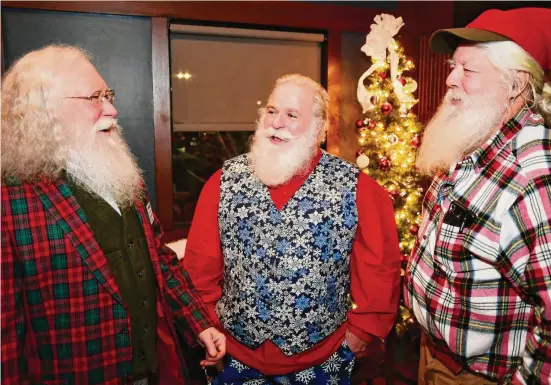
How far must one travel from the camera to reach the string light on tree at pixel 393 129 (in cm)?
371

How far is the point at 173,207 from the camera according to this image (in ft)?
13.1

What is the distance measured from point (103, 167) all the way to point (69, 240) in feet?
0.96

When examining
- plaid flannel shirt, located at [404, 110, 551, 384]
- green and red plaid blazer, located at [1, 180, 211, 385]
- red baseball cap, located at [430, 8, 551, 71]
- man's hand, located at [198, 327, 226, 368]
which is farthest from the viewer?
man's hand, located at [198, 327, 226, 368]

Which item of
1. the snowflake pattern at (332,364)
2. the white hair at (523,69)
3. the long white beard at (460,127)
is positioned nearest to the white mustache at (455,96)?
the long white beard at (460,127)

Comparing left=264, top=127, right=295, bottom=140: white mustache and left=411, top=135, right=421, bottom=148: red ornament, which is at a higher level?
left=264, top=127, right=295, bottom=140: white mustache

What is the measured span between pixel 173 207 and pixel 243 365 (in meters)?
2.27

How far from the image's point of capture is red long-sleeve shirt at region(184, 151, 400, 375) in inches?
75.1

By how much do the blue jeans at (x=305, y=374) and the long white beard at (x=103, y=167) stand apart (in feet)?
2.97

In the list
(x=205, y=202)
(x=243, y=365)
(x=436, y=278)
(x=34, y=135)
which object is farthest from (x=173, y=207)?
(x=436, y=278)

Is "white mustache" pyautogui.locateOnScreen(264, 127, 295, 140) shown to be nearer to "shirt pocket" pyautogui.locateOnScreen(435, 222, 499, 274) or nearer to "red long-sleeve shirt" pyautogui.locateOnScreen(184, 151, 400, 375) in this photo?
"red long-sleeve shirt" pyautogui.locateOnScreen(184, 151, 400, 375)

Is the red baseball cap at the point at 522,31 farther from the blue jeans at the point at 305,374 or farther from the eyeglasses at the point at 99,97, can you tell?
the blue jeans at the point at 305,374

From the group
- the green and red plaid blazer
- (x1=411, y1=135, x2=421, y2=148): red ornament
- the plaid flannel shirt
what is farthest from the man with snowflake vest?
(x1=411, y1=135, x2=421, y2=148): red ornament

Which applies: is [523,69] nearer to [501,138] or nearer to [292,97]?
[501,138]

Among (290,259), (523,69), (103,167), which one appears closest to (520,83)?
(523,69)
